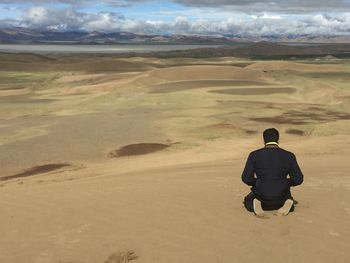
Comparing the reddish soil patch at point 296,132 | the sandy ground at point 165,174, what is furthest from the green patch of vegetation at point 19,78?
the reddish soil patch at point 296,132

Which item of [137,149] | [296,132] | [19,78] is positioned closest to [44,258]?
[137,149]

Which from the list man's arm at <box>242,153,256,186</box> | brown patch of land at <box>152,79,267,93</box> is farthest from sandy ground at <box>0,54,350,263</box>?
brown patch of land at <box>152,79,267,93</box>

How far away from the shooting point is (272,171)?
264 inches

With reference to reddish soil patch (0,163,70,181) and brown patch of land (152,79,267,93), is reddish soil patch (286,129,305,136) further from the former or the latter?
brown patch of land (152,79,267,93)

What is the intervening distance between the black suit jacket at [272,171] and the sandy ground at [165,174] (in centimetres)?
32

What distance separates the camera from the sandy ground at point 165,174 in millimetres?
6078

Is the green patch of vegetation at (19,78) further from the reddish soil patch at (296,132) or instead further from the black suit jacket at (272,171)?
the black suit jacket at (272,171)

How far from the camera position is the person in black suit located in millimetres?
6715

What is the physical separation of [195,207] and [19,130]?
18231 mm

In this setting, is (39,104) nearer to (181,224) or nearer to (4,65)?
(181,224)

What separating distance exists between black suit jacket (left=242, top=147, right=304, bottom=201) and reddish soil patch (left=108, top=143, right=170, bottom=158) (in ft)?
40.6

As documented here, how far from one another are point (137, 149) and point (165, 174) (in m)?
8.31

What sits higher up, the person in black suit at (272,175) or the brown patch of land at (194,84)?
the person in black suit at (272,175)

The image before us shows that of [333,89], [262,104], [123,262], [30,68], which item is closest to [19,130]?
[262,104]
